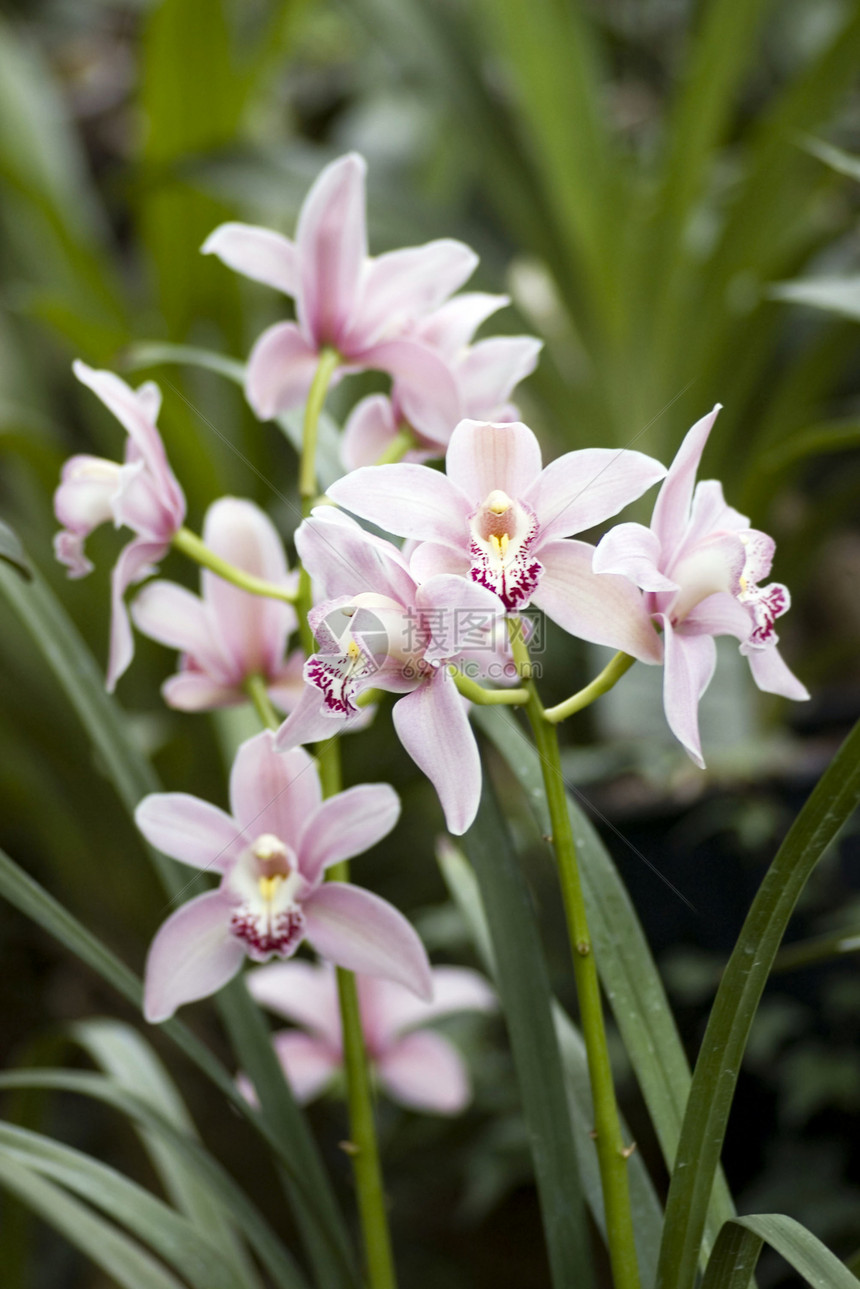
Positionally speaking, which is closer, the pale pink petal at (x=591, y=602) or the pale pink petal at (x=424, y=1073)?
the pale pink petal at (x=591, y=602)

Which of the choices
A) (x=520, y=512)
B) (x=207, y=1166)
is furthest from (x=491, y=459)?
(x=207, y=1166)

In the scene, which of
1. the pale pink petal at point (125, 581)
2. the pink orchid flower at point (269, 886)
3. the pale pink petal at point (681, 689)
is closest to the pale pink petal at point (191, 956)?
the pink orchid flower at point (269, 886)

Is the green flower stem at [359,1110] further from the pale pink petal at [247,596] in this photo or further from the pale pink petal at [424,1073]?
the pale pink petal at [424,1073]

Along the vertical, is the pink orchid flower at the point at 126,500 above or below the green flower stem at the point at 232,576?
above

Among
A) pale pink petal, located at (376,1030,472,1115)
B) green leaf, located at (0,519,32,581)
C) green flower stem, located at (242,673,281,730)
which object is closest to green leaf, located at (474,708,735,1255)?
green flower stem, located at (242,673,281,730)

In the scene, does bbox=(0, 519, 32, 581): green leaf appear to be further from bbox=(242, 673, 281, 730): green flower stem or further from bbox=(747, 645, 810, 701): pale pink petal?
bbox=(747, 645, 810, 701): pale pink petal

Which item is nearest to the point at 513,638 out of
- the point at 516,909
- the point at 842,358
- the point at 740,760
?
the point at 516,909

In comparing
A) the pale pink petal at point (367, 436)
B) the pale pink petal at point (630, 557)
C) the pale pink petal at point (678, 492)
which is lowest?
the pale pink petal at point (630, 557)

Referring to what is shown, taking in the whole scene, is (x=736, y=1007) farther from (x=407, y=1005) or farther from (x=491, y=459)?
(x=407, y=1005)
